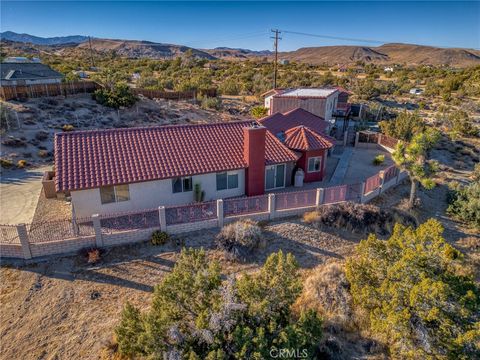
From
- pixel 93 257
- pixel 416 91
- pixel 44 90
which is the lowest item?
pixel 93 257

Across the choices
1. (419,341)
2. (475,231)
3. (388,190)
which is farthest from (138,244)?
(475,231)

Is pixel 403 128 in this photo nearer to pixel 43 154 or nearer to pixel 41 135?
pixel 43 154

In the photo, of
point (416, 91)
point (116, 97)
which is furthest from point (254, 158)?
point (416, 91)

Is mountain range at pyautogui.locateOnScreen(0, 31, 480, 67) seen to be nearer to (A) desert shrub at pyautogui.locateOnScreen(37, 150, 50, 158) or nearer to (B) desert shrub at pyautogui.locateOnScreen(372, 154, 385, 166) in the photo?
(A) desert shrub at pyautogui.locateOnScreen(37, 150, 50, 158)

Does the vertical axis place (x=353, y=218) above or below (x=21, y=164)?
below

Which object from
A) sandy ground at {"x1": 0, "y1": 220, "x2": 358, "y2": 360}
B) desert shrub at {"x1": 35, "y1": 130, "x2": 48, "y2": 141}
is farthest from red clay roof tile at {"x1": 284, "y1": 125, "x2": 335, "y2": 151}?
desert shrub at {"x1": 35, "y1": 130, "x2": 48, "y2": 141}

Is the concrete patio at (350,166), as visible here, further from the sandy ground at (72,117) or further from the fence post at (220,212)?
the sandy ground at (72,117)
